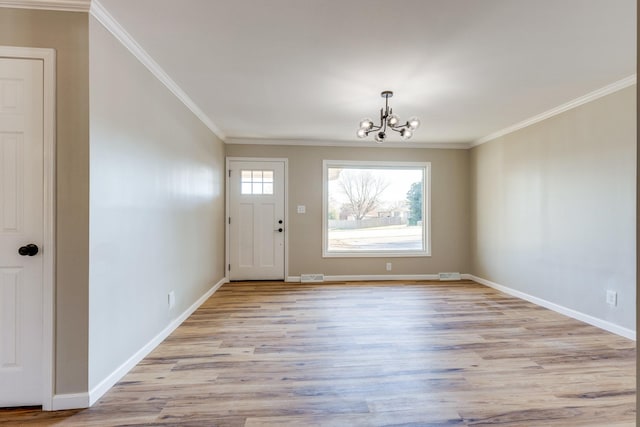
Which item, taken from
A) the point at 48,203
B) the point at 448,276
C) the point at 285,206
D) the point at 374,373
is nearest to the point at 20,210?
the point at 48,203

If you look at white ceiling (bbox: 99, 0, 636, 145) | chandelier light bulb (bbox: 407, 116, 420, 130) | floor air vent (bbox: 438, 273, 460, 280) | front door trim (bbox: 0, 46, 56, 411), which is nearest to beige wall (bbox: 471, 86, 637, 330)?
white ceiling (bbox: 99, 0, 636, 145)

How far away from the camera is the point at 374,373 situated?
2.05 m

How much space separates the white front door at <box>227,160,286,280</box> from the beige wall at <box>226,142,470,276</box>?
18cm

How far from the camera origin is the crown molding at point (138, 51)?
5.71ft

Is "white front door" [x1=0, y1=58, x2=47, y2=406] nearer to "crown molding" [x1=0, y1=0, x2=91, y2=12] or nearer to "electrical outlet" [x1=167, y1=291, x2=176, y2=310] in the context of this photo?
"crown molding" [x1=0, y1=0, x2=91, y2=12]

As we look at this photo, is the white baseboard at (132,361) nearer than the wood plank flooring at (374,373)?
No

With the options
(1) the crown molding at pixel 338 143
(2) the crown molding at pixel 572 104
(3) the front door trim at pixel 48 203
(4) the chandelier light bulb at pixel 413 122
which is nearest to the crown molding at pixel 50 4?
(3) the front door trim at pixel 48 203

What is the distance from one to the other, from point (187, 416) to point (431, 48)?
2.85 metres

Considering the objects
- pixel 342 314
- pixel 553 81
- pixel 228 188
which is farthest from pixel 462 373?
pixel 228 188

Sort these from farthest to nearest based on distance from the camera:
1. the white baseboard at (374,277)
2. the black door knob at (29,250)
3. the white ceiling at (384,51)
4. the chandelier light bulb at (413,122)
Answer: the white baseboard at (374,277) < the chandelier light bulb at (413,122) < the white ceiling at (384,51) < the black door knob at (29,250)

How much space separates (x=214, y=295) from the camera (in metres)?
4.02

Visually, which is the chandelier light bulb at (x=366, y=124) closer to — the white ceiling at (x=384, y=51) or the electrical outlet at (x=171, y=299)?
the white ceiling at (x=384, y=51)

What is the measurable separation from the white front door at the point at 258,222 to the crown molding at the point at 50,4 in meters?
3.18

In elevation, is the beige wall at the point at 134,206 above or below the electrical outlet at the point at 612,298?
above
